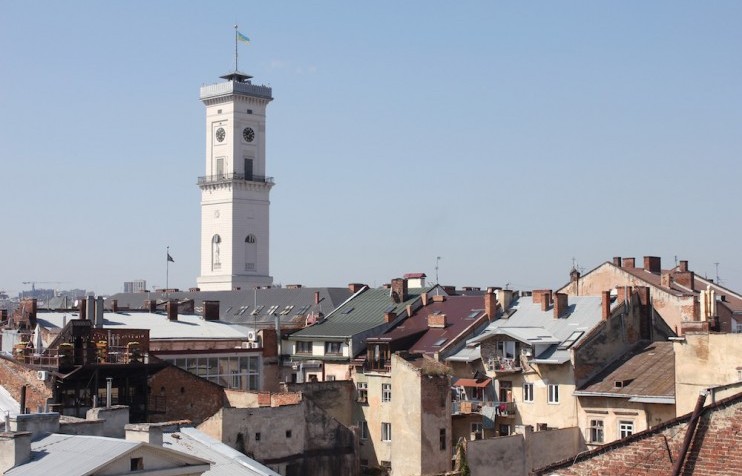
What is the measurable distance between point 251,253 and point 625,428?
10241 centimetres

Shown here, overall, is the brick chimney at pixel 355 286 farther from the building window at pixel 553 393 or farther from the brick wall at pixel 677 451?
the brick wall at pixel 677 451

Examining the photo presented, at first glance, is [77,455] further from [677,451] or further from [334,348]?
[334,348]

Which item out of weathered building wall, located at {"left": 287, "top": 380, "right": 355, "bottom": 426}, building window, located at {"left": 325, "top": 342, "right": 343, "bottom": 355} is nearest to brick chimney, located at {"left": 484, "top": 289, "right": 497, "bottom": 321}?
building window, located at {"left": 325, "top": 342, "right": 343, "bottom": 355}

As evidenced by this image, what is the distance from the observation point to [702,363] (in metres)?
49.7

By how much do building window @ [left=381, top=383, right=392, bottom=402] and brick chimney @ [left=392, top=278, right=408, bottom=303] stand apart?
55.6 feet

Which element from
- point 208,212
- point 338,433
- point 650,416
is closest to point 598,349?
point 650,416

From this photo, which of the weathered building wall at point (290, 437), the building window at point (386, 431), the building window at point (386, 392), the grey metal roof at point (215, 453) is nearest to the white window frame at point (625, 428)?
the building window at point (386, 431)

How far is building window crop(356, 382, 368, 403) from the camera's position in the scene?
6431 centimetres

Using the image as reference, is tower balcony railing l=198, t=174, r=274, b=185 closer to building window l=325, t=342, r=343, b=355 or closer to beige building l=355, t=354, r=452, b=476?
building window l=325, t=342, r=343, b=355

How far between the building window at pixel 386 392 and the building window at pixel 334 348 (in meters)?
9.14

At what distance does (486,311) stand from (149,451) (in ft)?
130

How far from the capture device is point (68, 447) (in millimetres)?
34156

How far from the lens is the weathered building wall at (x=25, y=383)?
50594mm

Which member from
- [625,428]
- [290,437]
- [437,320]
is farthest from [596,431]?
[437,320]
